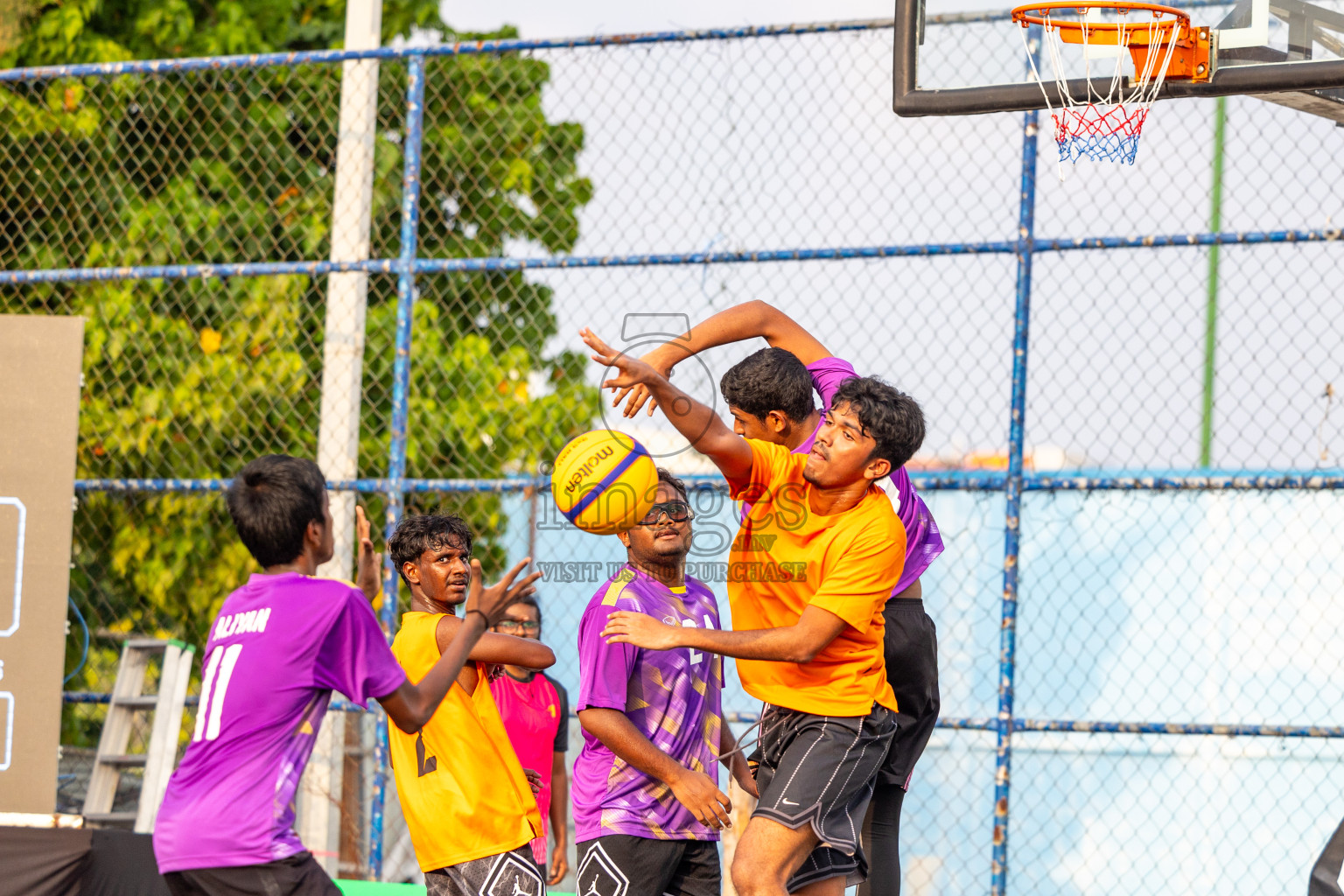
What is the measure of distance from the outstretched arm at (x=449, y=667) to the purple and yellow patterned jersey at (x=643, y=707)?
46cm

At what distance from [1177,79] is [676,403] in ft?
7.57

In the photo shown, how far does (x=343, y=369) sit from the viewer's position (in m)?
6.92

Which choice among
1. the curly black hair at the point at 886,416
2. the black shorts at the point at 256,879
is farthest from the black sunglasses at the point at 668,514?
the black shorts at the point at 256,879

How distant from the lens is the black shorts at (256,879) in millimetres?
3090

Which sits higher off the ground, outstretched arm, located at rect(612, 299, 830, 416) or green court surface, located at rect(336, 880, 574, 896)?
outstretched arm, located at rect(612, 299, 830, 416)

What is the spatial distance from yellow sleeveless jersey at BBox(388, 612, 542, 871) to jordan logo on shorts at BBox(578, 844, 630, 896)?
10.8 inches

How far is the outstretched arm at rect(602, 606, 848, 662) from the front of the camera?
3479 mm

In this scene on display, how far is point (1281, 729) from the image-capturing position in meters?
5.04

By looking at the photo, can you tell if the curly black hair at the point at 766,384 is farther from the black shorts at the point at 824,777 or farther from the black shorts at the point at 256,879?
the black shorts at the point at 256,879

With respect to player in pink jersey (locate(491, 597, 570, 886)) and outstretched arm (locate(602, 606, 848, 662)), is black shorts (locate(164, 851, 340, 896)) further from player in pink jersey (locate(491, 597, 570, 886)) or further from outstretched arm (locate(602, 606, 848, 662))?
player in pink jersey (locate(491, 597, 570, 886))

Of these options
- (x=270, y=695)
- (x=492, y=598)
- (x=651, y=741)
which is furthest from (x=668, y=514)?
(x=270, y=695)

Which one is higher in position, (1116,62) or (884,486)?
(1116,62)

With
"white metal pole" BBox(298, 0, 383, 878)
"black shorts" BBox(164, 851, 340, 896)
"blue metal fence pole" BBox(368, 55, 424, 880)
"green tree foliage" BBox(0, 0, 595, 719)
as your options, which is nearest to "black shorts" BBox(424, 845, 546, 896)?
"black shorts" BBox(164, 851, 340, 896)

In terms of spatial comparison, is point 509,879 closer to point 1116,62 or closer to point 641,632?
point 641,632
